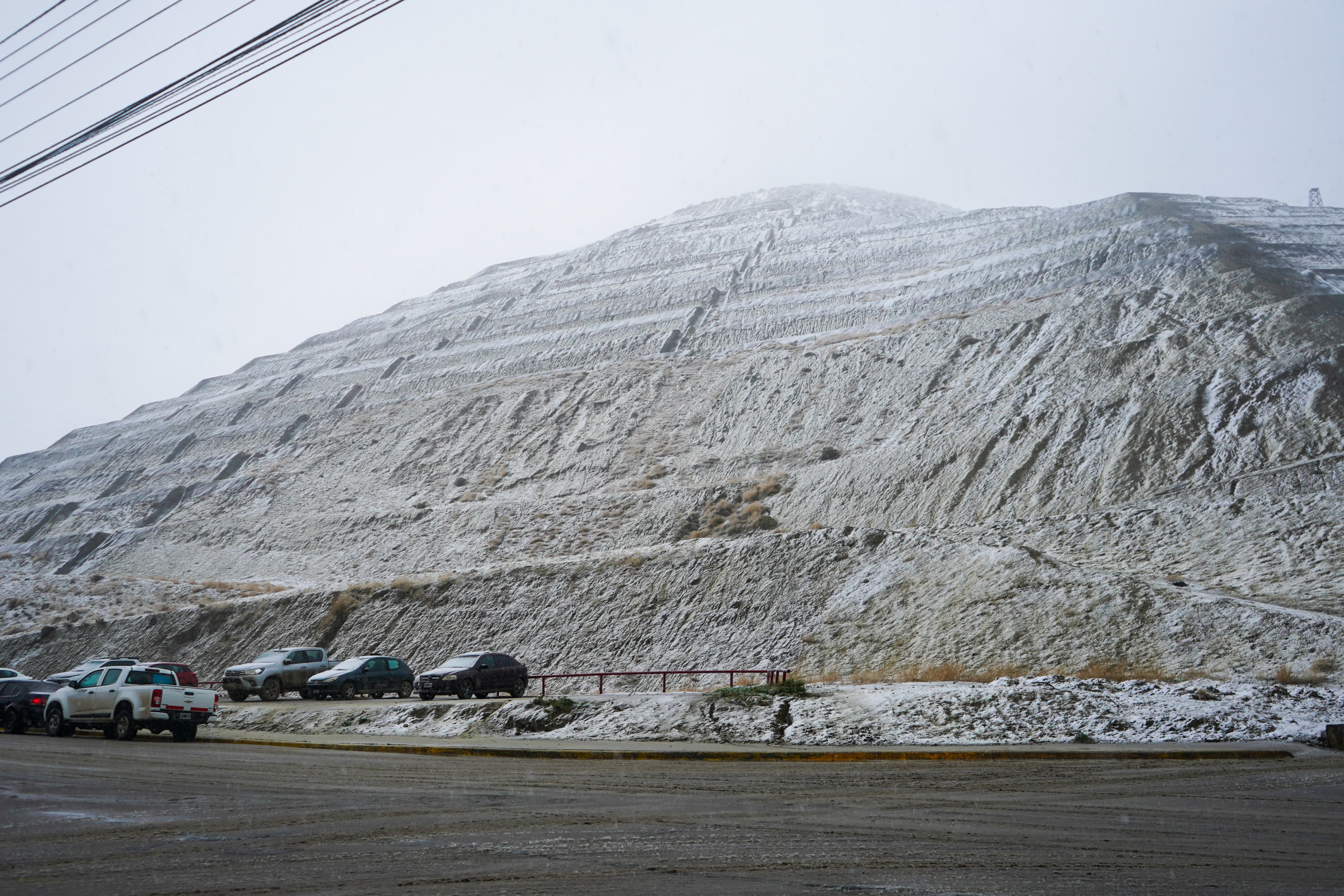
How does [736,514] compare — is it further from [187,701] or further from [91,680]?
[91,680]

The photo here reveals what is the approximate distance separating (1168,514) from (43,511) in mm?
75943

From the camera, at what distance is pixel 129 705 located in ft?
67.2

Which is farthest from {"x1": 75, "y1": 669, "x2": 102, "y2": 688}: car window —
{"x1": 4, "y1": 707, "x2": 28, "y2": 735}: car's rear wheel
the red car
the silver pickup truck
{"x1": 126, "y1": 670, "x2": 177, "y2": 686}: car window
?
the silver pickup truck

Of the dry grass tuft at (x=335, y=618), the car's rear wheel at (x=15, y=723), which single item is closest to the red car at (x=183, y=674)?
the car's rear wheel at (x=15, y=723)

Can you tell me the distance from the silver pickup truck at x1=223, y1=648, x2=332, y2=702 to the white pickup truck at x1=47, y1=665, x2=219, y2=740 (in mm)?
7051

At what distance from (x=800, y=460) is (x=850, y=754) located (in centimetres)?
3349

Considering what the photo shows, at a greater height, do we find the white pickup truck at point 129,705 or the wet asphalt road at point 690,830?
the wet asphalt road at point 690,830

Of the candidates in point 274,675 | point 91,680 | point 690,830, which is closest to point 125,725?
point 91,680

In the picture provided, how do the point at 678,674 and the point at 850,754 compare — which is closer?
the point at 850,754

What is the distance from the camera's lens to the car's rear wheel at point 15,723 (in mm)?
22781

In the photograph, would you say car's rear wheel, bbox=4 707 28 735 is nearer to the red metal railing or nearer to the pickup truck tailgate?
the pickup truck tailgate

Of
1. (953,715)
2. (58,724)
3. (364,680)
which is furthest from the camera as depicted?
(364,680)

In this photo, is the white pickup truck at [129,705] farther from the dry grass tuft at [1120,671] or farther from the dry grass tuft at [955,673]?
the dry grass tuft at [1120,671]

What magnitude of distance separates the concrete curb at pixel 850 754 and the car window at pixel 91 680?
7.88 m
